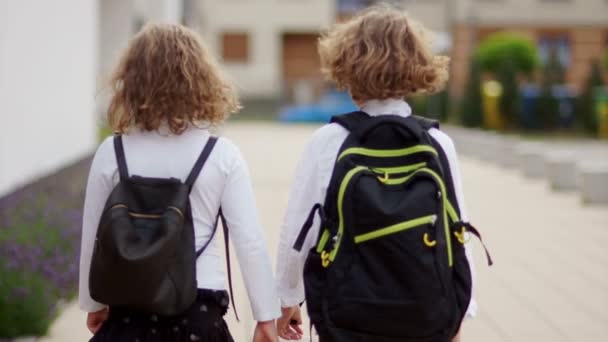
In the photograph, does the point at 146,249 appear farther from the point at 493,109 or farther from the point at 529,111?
the point at 529,111

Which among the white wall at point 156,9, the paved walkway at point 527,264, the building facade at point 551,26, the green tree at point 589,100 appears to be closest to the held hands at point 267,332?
the paved walkway at point 527,264

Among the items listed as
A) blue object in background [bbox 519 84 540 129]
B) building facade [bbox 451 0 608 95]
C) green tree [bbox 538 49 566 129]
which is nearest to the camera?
green tree [bbox 538 49 566 129]

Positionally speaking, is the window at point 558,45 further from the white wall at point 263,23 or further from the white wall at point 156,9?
the white wall at point 156,9

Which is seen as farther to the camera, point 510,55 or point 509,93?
point 510,55

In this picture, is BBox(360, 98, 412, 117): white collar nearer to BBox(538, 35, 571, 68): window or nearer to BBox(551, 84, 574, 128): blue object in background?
BBox(551, 84, 574, 128): blue object in background

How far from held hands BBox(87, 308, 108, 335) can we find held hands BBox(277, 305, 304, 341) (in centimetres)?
59

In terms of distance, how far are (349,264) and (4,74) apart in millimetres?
8455

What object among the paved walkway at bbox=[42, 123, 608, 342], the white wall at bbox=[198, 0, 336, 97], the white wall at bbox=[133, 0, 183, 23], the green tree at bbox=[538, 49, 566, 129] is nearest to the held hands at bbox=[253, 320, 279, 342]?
the paved walkway at bbox=[42, 123, 608, 342]

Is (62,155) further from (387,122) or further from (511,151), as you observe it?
(387,122)

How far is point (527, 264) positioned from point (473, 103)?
25220mm

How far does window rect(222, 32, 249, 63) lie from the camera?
2014 inches

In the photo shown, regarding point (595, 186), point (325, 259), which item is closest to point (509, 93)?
point (595, 186)

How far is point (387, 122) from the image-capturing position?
329 cm

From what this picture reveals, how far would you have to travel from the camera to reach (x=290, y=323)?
3732 mm
